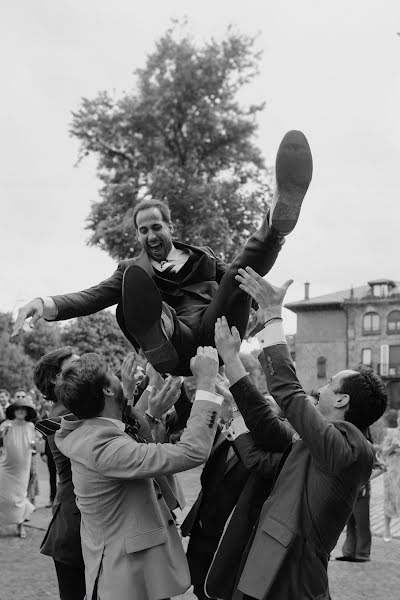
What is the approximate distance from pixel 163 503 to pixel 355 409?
1.13m

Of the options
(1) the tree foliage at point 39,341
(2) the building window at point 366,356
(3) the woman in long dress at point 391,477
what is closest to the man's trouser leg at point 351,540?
(3) the woman in long dress at point 391,477

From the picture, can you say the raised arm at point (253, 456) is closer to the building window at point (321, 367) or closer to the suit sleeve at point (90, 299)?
the suit sleeve at point (90, 299)

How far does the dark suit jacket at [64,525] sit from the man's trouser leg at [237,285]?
1323 millimetres

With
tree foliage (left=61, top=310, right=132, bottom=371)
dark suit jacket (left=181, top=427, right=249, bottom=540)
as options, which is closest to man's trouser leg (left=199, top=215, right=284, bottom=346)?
dark suit jacket (left=181, top=427, right=249, bottom=540)

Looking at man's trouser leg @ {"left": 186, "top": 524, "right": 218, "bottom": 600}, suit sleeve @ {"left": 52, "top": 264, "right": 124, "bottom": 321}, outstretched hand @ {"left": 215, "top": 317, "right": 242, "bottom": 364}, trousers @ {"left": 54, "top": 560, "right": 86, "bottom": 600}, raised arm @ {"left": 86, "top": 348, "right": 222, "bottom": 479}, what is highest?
suit sleeve @ {"left": 52, "top": 264, "right": 124, "bottom": 321}

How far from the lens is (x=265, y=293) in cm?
329

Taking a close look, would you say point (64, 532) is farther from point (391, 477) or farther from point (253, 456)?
point (391, 477)

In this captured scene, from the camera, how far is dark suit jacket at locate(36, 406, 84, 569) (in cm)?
448

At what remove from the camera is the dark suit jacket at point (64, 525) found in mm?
4484

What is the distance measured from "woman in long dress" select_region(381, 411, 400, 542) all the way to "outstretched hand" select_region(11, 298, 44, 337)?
26.7 ft

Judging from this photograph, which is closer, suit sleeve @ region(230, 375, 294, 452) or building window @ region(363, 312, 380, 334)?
suit sleeve @ region(230, 375, 294, 452)

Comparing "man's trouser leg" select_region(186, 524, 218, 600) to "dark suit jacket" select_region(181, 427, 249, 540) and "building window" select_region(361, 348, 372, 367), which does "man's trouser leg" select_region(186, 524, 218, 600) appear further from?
"building window" select_region(361, 348, 372, 367)

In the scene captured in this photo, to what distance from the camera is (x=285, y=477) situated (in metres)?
3.34

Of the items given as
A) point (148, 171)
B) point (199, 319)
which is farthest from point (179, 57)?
point (199, 319)
